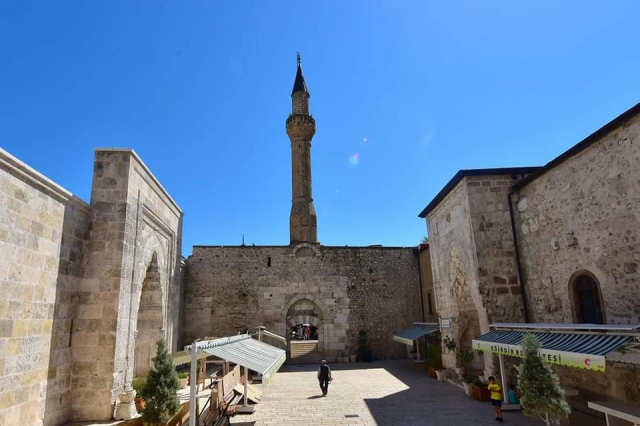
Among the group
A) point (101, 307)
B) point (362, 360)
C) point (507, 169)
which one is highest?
point (507, 169)

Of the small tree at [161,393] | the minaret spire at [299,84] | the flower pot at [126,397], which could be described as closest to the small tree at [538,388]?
the small tree at [161,393]

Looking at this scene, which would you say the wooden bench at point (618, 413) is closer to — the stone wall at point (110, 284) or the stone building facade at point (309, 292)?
the stone wall at point (110, 284)

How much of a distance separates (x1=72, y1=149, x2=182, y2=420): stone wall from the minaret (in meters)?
9.63

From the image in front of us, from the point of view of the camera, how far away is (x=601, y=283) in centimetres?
712

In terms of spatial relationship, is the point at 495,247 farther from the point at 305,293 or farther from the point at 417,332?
the point at 305,293

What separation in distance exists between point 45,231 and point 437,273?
11058 mm

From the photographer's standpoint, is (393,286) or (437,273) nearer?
(437,273)

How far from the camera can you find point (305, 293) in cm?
1689

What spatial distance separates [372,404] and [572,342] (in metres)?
4.41

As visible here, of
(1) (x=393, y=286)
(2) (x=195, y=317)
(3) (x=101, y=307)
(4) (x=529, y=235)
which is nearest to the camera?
(3) (x=101, y=307)

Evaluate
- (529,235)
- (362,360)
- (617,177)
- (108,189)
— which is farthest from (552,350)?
(362,360)

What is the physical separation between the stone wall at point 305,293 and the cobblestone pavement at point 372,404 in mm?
3790

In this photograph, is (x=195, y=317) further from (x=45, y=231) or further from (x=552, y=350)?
(x=552, y=350)

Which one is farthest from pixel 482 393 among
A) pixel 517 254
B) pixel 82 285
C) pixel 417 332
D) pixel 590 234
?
pixel 82 285
